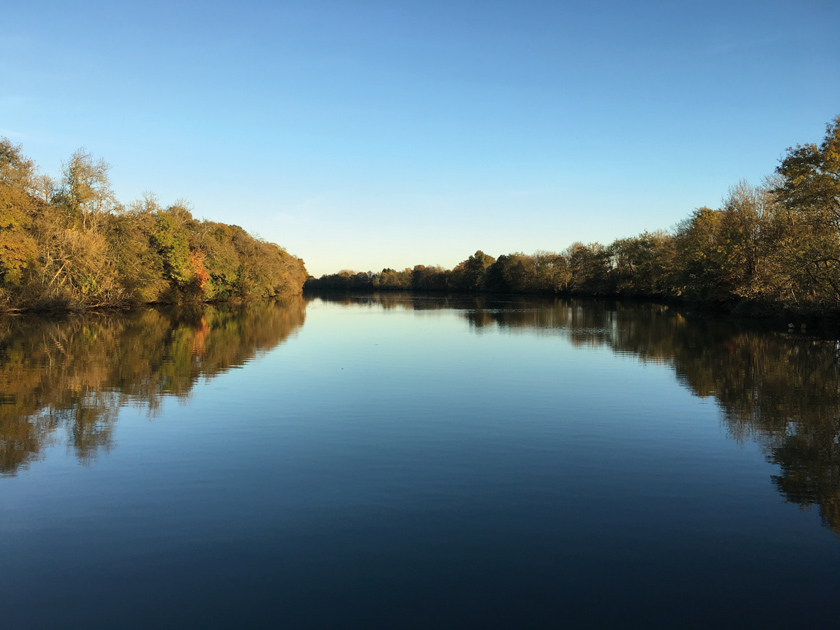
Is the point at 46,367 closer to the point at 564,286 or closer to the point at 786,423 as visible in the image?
the point at 786,423

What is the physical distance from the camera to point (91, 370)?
54.9 feet

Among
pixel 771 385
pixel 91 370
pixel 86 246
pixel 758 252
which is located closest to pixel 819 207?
pixel 758 252

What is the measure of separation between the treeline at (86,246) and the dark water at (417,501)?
22.8 m

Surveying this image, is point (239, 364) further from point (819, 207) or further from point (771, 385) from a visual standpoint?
point (819, 207)

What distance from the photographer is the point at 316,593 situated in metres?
4.93

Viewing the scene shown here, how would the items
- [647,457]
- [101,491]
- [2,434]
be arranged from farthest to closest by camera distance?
1. [2,434]
2. [647,457]
3. [101,491]

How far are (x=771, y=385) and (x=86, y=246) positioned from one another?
135ft

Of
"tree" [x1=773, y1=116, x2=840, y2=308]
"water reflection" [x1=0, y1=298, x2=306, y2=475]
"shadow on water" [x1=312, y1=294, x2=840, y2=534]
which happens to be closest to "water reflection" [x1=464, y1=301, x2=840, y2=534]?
"shadow on water" [x1=312, y1=294, x2=840, y2=534]

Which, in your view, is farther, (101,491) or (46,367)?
(46,367)

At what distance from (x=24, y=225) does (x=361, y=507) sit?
126 feet

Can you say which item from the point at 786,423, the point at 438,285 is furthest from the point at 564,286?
the point at 786,423

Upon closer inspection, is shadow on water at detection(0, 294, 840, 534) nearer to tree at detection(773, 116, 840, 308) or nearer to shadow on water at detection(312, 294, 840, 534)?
shadow on water at detection(312, 294, 840, 534)

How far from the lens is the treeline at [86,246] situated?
33.6 meters

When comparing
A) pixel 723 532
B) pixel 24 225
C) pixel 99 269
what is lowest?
pixel 723 532
